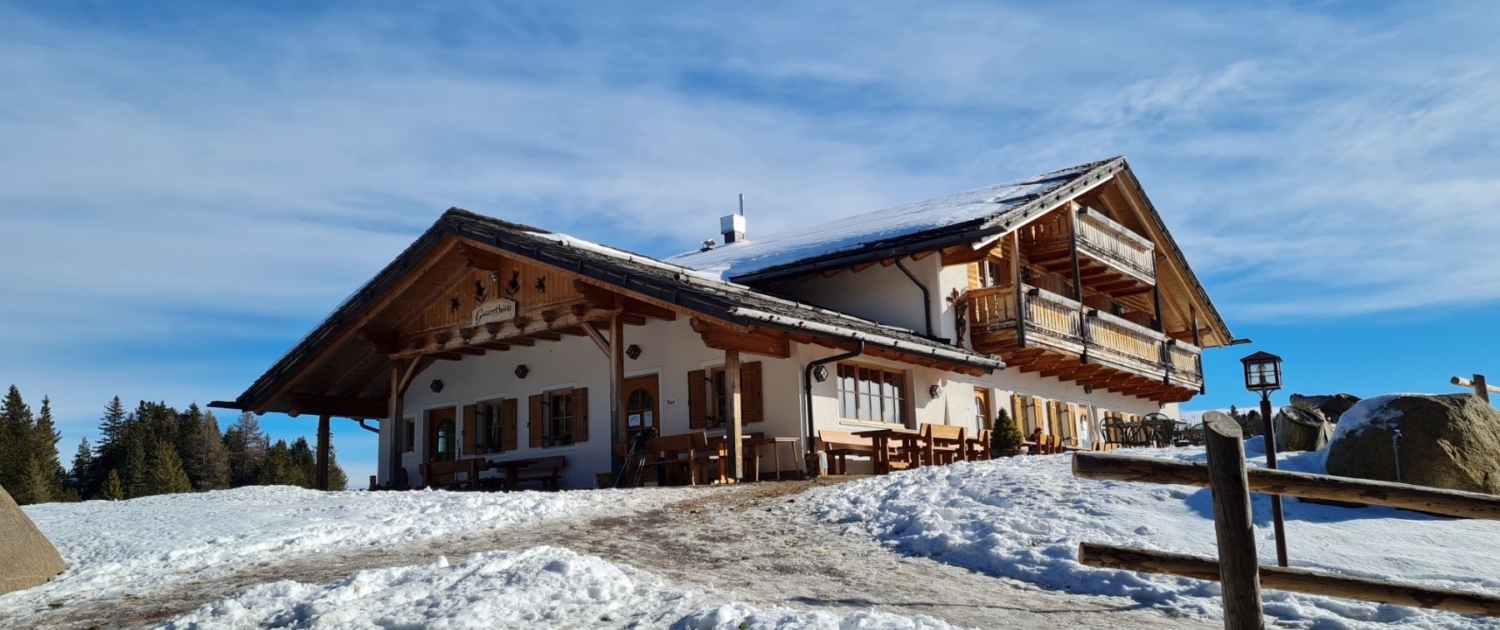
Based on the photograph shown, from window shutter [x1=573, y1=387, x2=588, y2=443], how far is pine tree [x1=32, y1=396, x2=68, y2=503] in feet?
119

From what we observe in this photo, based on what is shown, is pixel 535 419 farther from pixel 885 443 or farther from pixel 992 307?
pixel 992 307

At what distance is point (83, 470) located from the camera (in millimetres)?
54625

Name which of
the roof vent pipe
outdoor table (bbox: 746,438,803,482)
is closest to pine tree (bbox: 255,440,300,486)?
the roof vent pipe

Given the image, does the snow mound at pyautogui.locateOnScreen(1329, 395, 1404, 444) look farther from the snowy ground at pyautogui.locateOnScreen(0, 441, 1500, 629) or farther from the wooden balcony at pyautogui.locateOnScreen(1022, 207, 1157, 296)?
the wooden balcony at pyautogui.locateOnScreen(1022, 207, 1157, 296)

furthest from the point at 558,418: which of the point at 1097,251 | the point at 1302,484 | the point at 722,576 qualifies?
the point at 1302,484

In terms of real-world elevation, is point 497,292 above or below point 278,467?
above

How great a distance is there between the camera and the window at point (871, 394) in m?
18.9

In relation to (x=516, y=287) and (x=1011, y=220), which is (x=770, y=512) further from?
(x=1011, y=220)

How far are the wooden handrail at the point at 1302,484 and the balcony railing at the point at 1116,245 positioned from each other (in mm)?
16999

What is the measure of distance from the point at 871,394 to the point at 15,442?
4349 centimetres

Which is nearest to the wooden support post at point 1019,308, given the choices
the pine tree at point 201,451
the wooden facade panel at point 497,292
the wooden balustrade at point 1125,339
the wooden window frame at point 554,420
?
the wooden balustrade at point 1125,339

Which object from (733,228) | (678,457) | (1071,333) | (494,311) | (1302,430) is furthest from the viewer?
(733,228)

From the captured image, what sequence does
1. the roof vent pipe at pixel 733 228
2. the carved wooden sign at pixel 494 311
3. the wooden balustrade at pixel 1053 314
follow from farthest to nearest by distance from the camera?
1. the roof vent pipe at pixel 733 228
2. the wooden balustrade at pixel 1053 314
3. the carved wooden sign at pixel 494 311

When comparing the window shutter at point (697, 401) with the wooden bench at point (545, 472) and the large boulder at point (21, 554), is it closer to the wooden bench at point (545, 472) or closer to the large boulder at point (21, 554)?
the wooden bench at point (545, 472)
